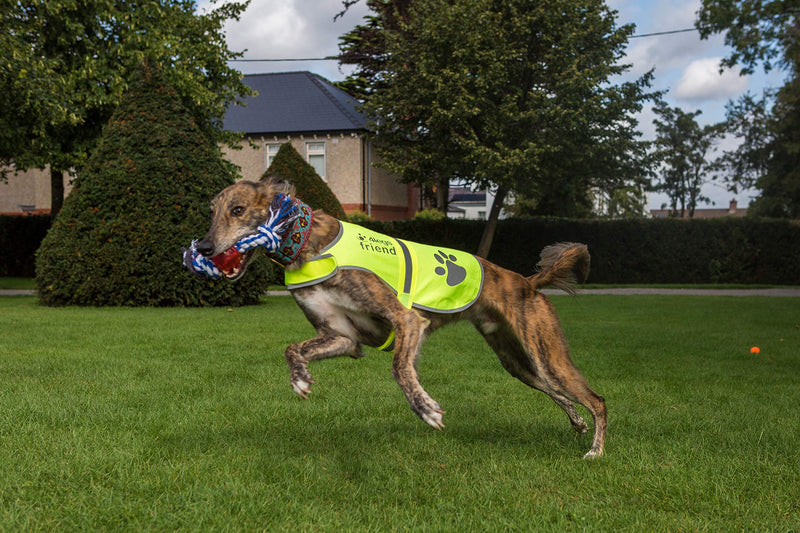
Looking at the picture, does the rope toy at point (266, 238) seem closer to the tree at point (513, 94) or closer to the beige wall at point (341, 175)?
the tree at point (513, 94)

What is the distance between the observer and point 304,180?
1834 centimetres

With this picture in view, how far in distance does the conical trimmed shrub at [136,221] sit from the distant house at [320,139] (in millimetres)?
18651

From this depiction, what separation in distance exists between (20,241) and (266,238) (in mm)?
26321

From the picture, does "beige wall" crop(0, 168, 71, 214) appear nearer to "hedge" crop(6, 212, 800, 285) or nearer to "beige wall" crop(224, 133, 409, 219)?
"beige wall" crop(224, 133, 409, 219)

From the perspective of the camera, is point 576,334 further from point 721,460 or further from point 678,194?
point 678,194

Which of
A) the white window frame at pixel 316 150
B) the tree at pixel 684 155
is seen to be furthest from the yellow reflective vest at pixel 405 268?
the tree at pixel 684 155

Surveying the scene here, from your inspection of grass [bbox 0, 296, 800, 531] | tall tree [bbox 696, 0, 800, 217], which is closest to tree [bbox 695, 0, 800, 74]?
tall tree [bbox 696, 0, 800, 217]

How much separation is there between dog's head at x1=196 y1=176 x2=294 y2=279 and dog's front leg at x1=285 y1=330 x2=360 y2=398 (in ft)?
1.91

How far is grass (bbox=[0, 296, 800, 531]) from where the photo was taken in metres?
3.45

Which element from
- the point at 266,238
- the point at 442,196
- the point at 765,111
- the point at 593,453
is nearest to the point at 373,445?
the point at 593,453

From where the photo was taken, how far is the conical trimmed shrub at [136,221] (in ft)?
44.2

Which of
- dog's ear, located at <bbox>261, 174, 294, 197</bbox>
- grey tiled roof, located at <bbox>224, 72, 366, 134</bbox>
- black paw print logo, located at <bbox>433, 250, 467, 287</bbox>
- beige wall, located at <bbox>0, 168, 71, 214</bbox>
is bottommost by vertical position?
black paw print logo, located at <bbox>433, 250, 467, 287</bbox>

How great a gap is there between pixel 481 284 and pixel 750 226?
79.4 ft

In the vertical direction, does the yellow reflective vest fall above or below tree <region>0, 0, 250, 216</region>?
below
